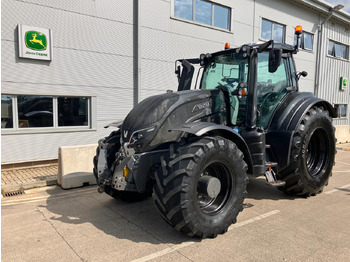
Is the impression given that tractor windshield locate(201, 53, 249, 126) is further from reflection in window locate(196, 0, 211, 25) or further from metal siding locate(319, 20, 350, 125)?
metal siding locate(319, 20, 350, 125)

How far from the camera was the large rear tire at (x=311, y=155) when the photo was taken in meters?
4.70

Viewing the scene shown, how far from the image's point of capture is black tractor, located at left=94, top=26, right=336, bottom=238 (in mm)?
3385

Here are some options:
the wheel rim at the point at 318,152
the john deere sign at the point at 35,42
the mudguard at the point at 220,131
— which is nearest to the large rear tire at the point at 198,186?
the mudguard at the point at 220,131

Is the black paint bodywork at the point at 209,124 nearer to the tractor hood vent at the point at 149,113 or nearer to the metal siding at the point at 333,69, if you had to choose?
the tractor hood vent at the point at 149,113

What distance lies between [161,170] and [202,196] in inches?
31.0

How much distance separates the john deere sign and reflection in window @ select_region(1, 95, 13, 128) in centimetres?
115

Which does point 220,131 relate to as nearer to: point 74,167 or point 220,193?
point 220,193

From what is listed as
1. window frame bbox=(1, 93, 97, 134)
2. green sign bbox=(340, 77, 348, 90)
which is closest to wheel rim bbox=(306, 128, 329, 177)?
window frame bbox=(1, 93, 97, 134)

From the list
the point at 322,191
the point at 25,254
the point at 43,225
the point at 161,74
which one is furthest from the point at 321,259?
the point at 161,74

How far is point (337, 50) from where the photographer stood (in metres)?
16.8

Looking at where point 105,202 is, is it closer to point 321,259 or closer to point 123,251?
point 123,251

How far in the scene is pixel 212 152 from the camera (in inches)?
137

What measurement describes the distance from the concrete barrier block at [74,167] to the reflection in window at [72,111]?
228 cm

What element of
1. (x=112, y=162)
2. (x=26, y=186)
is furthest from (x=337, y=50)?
(x=26, y=186)
